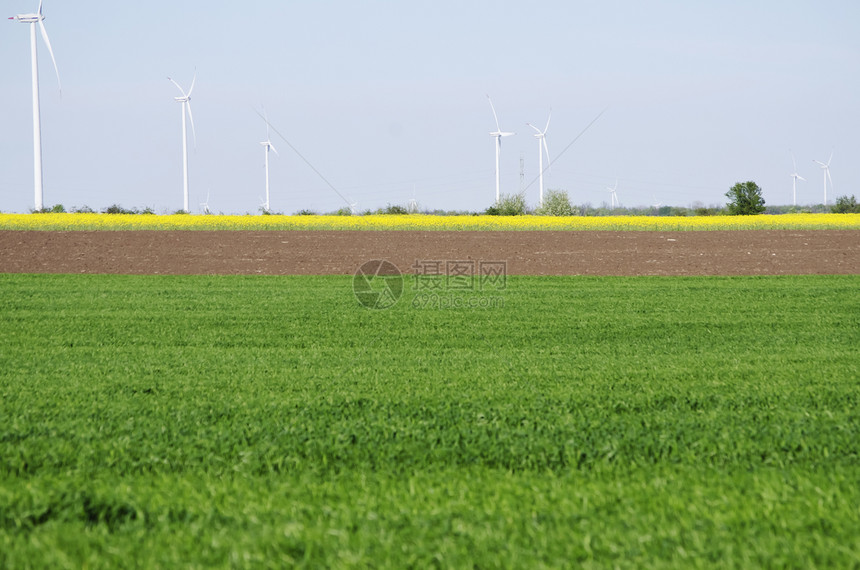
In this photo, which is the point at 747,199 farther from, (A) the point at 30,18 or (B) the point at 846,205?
(A) the point at 30,18

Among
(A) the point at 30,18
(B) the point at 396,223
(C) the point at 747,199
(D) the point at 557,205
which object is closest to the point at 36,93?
(A) the point at 30,18

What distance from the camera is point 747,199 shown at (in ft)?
216

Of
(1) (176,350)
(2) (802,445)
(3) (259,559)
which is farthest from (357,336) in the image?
(3) (259,559)

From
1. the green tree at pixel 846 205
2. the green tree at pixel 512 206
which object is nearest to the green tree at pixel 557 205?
the green tree at pixel 512 206

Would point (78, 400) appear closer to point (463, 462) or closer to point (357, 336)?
point (463, 462)

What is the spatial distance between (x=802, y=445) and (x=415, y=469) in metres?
2.82

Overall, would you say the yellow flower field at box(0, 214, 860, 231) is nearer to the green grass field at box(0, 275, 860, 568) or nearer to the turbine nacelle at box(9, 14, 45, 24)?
the turbine nacelle at box(9, 14, 45, 24)

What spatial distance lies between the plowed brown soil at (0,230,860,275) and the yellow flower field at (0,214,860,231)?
707 cm

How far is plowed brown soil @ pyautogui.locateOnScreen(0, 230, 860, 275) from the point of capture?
82.4 feet

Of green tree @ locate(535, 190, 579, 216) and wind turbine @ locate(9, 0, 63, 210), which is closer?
wind turbine @ locate(9, 0, 63, 210)

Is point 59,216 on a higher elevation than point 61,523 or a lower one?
higher

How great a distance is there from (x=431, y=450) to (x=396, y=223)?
3385 cm

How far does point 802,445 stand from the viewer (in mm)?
5703

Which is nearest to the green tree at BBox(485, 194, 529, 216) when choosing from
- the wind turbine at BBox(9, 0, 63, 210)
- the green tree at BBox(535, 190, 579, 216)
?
the green tree at BBox(535, 190, 579, 216)
